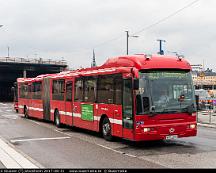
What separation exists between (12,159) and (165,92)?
4.96 m

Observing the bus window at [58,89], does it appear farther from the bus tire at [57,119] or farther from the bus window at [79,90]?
the bus window at [79,90]

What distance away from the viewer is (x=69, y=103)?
18672mm

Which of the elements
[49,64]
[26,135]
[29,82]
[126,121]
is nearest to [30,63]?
[49,64]

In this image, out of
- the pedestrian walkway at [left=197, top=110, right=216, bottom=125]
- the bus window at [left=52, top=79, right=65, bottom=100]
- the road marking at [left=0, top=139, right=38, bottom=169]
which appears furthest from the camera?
the pedestrian walkway at [left=197, top=110, right=216, bottom=125]

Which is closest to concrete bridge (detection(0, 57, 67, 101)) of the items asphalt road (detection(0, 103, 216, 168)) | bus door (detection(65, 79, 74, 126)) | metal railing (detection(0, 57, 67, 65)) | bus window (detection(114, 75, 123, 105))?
metal railing (detection(0, 57, 67, 65))

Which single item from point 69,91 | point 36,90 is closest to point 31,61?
point 36,90

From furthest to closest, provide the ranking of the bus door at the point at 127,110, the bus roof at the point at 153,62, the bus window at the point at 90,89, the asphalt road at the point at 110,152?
the bus window at the point at 90,89 → the bus roof at the point at 153,62 → the bus door at the point at 127,110 → the asphalt road at the point at 110,152

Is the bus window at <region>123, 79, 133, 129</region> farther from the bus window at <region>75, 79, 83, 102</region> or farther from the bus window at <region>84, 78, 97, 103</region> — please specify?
the bus window at <region>75, 79, 83, 102</region>

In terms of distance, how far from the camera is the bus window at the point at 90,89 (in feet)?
51.4

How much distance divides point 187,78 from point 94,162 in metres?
4.71

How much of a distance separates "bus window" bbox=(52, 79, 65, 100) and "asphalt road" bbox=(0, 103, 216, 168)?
3.86 meters

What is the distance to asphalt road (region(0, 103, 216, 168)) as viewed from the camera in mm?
9781

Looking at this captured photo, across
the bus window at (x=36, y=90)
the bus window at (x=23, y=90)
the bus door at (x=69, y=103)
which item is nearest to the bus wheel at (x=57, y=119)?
the bus door at (x=69, y=103)

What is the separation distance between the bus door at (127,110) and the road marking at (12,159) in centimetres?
337
